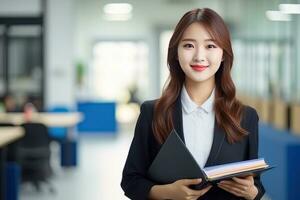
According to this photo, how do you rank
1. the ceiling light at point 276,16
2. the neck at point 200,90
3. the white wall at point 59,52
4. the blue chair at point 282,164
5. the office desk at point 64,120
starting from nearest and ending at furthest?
the neck at point 200,90, the blue chair at point 282,164, the ceiling light at point 276,16, the office desk at point 64,120, the white wall at point 59,52

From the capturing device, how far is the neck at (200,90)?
6.71 ft

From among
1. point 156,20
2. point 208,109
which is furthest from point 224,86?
point 156,20

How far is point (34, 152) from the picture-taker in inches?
314

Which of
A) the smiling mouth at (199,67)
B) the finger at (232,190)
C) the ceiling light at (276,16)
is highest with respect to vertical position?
the ceiling light at (276,16)

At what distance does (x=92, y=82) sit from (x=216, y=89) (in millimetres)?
23503

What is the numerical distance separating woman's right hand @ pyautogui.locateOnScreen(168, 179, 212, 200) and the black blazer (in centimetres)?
11

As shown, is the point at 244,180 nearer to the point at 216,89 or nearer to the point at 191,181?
the point at 191,181

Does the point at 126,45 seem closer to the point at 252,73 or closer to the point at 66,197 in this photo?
the point at 252,73

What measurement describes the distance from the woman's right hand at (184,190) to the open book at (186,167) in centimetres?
2

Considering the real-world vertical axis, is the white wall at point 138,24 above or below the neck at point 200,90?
above

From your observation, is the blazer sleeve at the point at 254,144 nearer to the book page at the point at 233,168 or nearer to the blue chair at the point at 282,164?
the book page at the point at 233,168

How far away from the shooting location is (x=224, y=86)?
2.06m

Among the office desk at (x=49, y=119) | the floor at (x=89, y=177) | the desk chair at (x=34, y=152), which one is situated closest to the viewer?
the floor at (x=89, y=177)

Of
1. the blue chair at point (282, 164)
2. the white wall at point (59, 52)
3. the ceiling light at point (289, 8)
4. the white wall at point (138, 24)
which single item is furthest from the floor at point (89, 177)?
the white wall at point (138, 24)
